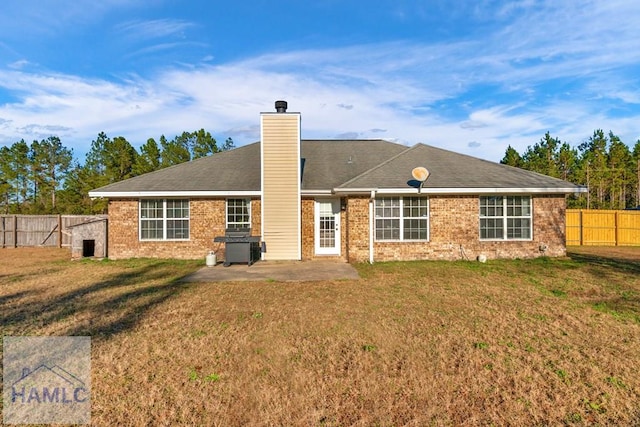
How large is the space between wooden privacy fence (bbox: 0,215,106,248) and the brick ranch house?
7688mm

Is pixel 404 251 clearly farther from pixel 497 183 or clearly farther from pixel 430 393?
pixel 430 393

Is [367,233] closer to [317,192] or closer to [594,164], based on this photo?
[317,192]

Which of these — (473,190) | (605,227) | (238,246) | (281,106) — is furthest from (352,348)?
(605,227)

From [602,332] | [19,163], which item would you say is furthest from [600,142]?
[19,163]

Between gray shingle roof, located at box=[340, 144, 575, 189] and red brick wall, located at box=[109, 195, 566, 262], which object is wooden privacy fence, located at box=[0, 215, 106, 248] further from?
gray shingle roof, located at box=[340, 144, 575, 189]

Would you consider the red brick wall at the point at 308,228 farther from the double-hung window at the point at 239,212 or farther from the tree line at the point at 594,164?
the tree line at the point at 594,164

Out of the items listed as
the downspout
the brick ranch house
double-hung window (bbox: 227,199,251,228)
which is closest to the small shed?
the brick ranch house

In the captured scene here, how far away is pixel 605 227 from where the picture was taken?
18.8 metres

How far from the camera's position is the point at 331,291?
8.06 m

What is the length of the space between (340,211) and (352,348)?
8.69 meters

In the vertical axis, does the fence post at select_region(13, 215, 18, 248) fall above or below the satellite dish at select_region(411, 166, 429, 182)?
below

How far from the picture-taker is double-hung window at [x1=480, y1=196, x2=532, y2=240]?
41.5 feet

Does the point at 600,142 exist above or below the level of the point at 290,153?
above

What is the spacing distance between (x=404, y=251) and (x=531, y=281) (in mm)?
4238
